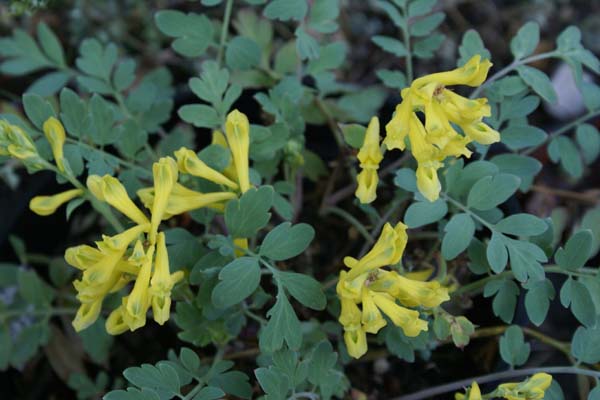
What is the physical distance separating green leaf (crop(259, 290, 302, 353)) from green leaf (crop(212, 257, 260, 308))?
1.7 inches

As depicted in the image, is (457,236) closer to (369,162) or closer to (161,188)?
(369,162)

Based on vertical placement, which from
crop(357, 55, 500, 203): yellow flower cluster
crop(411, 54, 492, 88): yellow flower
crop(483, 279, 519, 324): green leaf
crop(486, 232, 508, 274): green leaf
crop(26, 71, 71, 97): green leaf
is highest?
crop(411, 54, 492, 88): yellow flower

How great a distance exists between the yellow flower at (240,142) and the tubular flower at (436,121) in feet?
0.62

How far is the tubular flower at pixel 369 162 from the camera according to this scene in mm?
822

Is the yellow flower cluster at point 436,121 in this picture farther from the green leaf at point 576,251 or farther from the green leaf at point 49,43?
the green leaf at point 49,43

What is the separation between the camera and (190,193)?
861mm

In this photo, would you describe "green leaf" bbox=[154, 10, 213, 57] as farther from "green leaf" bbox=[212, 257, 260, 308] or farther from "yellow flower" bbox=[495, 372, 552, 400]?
"yellow flower" bbox=[495, 372, 552, 400]

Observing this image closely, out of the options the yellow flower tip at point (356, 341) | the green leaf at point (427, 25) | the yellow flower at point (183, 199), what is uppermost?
the green leaf at point (427, 25)

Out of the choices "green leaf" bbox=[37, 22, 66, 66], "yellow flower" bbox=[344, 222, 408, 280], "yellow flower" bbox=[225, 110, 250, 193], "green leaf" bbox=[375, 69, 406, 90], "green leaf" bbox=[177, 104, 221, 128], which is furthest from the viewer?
"green leaf" bbox=[37, 22, 66, 66]

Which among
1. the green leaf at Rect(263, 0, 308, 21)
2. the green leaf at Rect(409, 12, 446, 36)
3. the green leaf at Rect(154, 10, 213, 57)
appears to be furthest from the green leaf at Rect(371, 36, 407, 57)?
the green leaf at Rect(154, 10, 213, 57)

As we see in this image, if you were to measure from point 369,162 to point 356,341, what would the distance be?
22 cm

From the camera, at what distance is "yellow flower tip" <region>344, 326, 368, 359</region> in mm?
817

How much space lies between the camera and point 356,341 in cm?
82

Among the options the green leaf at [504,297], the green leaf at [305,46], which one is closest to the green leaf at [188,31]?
the green leaf at [305,46]
